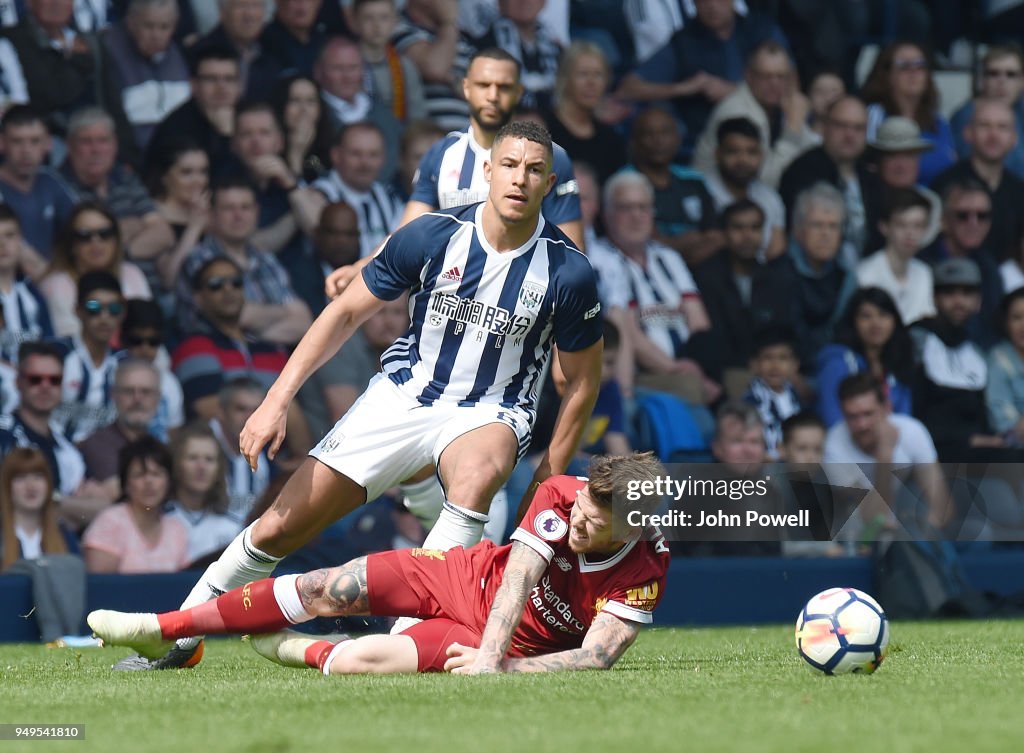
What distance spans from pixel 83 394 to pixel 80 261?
0.80 m

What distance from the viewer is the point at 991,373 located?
10859mm

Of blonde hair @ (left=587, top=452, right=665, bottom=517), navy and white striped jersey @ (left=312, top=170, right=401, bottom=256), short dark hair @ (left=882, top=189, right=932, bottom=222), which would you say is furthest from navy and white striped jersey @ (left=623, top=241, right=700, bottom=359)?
blonde hair @ (left=587, top=452, right=665, bottom=517)

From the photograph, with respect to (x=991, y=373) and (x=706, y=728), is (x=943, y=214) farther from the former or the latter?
(x=706, y=728)

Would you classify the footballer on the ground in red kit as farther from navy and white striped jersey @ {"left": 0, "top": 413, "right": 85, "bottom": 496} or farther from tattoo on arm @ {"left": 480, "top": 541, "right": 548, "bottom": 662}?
navy and white striped jersey @ {"left": 0, "top": 413, "right": 85, "bottom": 496}

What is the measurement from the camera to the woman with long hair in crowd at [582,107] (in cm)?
1037

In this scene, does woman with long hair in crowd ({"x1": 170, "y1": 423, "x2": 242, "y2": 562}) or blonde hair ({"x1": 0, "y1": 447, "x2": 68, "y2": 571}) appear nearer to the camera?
blonde hair ({"x1": 0, "y1": 447, "x2": 68, "y2": 571})

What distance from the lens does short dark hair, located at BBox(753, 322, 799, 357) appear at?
10344 mm

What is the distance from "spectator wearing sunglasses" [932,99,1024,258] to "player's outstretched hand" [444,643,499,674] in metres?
7.46

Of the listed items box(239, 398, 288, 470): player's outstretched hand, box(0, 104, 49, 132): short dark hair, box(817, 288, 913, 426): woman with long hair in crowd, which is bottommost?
box(817, 288, 913, 426): woman with long hair in crowd

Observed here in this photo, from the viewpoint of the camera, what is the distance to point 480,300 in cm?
594

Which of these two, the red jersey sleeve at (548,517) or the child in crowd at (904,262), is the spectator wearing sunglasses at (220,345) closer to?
the red jersey sleeve at (548,517)

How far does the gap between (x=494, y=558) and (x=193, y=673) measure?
48.2 inches

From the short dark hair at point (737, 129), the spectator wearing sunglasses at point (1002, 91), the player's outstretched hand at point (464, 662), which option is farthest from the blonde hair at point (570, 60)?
the player's outstretched hand at point (464, 662)

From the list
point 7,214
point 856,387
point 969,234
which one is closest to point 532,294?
point 7,214
